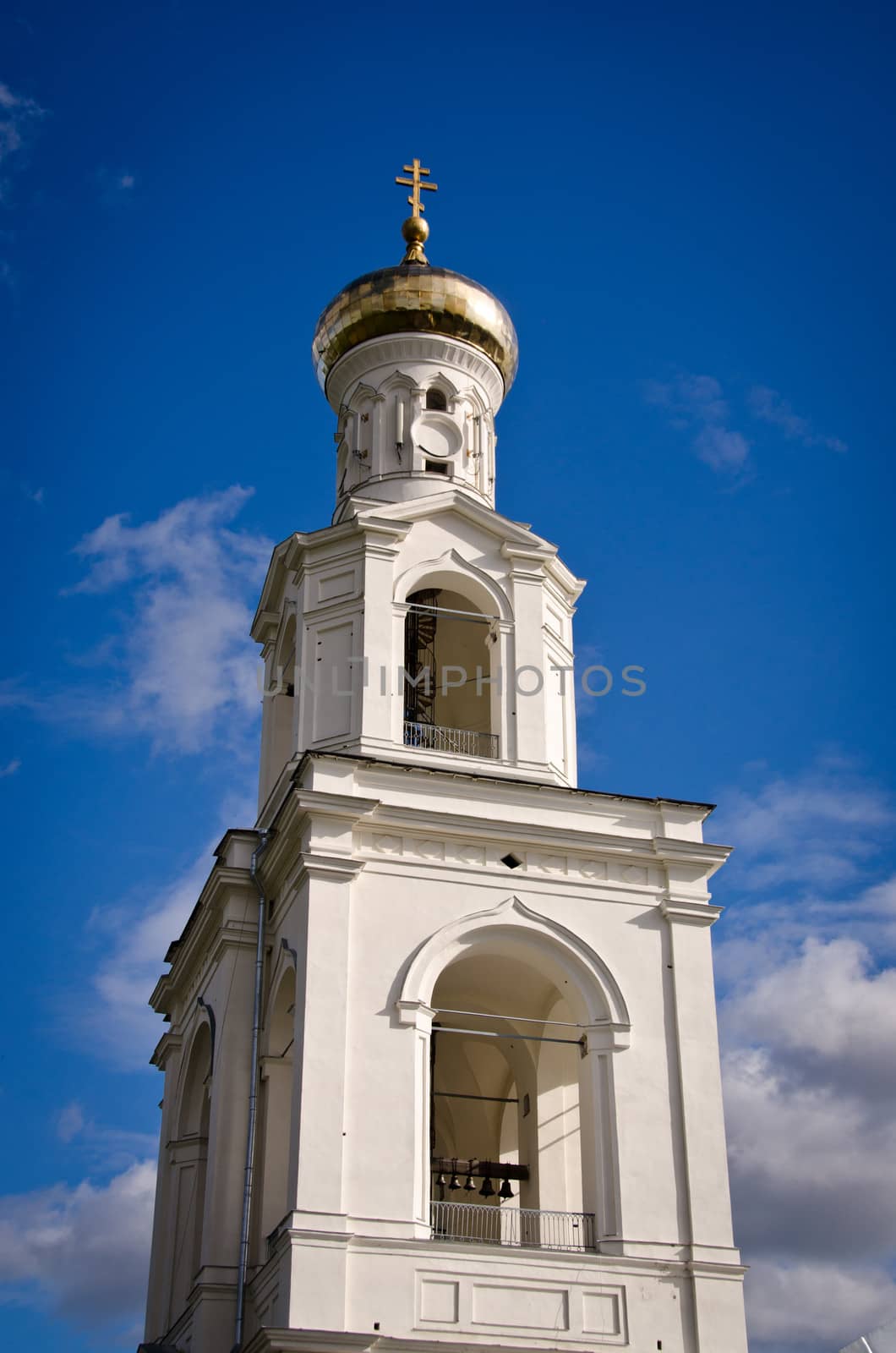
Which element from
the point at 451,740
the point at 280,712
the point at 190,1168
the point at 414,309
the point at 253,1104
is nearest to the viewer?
the point at 253,1104

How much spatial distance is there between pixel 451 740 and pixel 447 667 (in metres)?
1.39

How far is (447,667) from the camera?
1967 centimetres

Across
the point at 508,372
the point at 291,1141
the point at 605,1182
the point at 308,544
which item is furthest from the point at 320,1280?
the point at 508,372

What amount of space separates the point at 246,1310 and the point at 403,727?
5521 mm

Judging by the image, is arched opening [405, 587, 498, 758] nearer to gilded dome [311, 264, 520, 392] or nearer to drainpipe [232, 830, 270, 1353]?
drainpipe [232, 830, 270, 1353]

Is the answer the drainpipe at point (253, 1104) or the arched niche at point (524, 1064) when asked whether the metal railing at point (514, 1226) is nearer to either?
the arched niche at point (524, 1064)

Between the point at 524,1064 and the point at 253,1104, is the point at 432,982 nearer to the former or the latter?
the point at 253,1104

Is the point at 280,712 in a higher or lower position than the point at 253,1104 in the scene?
higher

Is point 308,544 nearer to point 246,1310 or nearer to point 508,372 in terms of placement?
point 508,372

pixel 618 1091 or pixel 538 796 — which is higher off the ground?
pixel 538 796

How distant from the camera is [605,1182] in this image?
50.0 feet

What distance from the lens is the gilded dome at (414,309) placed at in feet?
67.5

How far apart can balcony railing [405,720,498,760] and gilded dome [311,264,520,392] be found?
4.97 meters

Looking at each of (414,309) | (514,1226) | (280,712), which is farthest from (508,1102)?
(414,309)
